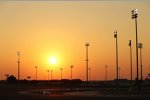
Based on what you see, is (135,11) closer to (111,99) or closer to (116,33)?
(116,33)

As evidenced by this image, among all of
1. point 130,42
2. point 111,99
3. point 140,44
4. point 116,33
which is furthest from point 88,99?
point 140,44

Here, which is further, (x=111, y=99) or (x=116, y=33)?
(x=116, y=33)

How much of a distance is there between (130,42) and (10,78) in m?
Result: 100

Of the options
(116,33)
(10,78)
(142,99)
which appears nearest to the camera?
(142,99)

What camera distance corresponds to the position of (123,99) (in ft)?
157

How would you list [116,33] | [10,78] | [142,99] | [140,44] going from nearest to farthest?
1. [142,99]
2. [116,33]
3. [140,44]
4. [10,78]

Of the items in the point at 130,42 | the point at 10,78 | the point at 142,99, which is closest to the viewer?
the point at 142,99

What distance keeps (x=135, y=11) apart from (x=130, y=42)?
2798cm

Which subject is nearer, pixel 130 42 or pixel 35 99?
pixel 35 99

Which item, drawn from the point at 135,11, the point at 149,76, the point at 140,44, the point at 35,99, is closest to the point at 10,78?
the point at 149,76

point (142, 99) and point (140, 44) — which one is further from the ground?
point (140, 44)

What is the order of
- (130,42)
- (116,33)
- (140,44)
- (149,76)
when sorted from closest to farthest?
(116,33)
(130,42)
(140,44)
(149,76)

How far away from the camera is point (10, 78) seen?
625 ft

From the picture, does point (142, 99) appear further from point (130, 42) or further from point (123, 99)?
point (130, 42)
